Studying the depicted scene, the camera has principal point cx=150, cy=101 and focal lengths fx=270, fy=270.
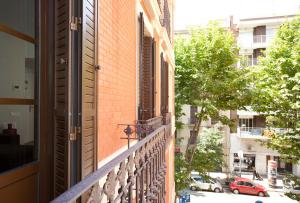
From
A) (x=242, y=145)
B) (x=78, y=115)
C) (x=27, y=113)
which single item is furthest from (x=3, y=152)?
(x=242, y=145)

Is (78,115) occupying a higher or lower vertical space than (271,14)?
lower

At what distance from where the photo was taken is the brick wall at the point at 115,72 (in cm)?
319

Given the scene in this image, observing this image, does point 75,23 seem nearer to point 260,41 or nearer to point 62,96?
point 62,96

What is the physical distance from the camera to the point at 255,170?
69.2ft

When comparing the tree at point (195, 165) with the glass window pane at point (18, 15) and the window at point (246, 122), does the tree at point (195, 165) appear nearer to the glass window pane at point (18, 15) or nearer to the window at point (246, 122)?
the window at point (246, 122)

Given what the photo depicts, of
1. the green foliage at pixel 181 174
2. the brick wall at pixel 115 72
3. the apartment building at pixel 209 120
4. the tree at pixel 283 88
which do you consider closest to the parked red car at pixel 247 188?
the apartment building at pixel 209 120

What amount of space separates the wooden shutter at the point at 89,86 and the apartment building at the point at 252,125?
20.0m

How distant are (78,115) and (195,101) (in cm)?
1202

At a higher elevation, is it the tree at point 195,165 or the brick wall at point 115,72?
the brick wall at point 115,72

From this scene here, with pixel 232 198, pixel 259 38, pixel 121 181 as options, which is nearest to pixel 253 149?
pixel 232 198

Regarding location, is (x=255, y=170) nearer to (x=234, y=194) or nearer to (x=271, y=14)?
(x=234, y=194)

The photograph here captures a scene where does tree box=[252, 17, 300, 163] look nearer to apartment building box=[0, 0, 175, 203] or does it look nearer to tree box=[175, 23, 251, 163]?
→ tree box=[175, 23, 251, 163]

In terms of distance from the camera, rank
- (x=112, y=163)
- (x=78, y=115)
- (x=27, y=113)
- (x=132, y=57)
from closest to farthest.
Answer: (x=112, y=163) → (x=27, y=113) → (x=78, y=115) → (x=132, y=57)

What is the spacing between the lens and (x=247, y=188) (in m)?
17.7
